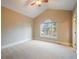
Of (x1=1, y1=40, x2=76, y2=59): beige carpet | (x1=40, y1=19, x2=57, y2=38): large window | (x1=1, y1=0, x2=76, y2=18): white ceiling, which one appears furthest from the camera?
(x1=40, y1=19, x2=57, y2=38): large window

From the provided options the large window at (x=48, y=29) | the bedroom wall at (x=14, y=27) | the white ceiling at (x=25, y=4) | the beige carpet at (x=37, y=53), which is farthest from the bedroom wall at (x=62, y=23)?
the beige carpet at (x=37, y=53)

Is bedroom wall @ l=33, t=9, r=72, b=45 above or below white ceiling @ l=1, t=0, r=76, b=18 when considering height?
below

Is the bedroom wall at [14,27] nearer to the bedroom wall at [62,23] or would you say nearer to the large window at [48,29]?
the large window at [48,29]

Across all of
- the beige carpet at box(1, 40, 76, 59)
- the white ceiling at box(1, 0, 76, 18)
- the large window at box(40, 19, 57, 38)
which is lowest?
the beige carpet at box(1, 40, 76, 59)

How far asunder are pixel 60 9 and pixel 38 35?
9.07 ft

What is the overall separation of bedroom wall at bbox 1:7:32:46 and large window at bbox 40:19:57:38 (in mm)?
973

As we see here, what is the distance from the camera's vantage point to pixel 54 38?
709cm

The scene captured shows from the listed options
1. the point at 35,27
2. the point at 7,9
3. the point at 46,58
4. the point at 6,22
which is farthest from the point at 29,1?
the point at 35,27

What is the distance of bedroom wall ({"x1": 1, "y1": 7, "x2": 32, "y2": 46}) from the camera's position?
18.2ft

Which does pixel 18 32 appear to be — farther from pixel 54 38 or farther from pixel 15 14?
pixel 54 38

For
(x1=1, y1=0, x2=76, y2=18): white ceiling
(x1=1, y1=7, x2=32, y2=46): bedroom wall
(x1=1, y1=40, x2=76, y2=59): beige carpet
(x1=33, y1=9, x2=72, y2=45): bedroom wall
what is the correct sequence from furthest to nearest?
Result: (x1=33, y1=9, x2=72, y2=45): bedroom wall
(x1=1, y1=7, x2=32, y2=46): bedroom wall
(x1=1, y1=0, x2=76, y2=18): white ceiling
(x1=1, y1=40, x2=76, y2=59): beige carpet

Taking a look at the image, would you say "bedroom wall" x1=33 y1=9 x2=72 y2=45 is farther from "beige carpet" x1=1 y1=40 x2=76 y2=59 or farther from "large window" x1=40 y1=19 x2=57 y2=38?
"beige carpet" x1=1 y1=40 x2=76 y2=59

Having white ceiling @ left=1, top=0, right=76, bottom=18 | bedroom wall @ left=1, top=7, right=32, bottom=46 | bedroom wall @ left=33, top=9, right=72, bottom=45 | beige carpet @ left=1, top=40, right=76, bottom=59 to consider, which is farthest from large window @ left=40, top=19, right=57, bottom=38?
beige carpet @ left=1, top=40, right=76, bottom=59

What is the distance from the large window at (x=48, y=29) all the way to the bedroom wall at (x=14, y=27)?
0.97 metres
